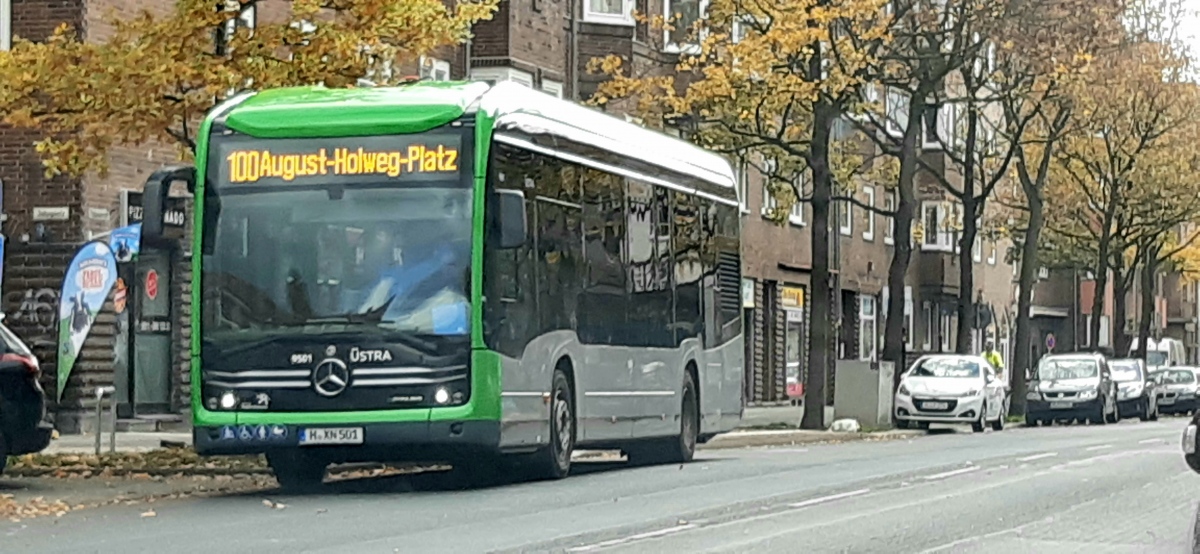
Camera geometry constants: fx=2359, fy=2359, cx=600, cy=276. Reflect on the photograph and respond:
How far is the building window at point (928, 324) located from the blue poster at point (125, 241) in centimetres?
4421

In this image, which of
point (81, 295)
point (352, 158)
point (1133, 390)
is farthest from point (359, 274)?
point (1133, 390)

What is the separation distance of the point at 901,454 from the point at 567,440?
29.2 feet

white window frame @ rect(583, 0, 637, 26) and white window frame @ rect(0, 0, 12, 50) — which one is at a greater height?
white window frame @ rect(583, 0, 637, 26)

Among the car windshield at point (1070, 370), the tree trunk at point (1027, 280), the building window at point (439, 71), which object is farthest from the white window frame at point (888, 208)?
the building window at point (439, 71)

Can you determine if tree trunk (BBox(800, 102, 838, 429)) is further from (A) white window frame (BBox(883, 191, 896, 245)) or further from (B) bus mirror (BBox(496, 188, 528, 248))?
(A) white window frame (BBox(883, 191, 896, 245))

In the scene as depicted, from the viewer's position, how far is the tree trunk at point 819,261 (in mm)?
38844

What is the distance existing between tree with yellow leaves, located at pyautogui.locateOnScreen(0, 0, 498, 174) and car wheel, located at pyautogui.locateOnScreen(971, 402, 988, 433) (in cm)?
2253

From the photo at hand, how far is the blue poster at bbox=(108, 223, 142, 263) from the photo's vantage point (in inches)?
1246

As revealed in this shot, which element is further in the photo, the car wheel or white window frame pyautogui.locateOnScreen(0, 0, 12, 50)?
the car wheel

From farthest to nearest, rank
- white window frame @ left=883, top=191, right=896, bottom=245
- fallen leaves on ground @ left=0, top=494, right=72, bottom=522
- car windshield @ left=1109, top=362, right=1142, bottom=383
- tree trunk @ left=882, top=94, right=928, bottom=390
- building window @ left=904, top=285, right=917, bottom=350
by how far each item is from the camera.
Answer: building window @ left=904, top=285, right=917, bottom=350 < white window frame @ left=883, top=191, right=896, bottom=245 < car windshield @ left=1109, top=362, right=1142, bottom=383 < tree trunk @ left=882, top=94, right=928, bottom=390 < fallen leaves on ground @ left=0, top=494, right=72, bottom=522

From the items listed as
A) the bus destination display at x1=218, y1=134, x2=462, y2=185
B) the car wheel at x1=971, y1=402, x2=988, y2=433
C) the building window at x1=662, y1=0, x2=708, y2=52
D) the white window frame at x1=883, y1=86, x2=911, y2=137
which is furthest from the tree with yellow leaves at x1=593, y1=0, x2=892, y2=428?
the bus destination display at x1=218, y1=134, x2=462, y2=185

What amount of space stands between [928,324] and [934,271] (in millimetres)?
2653

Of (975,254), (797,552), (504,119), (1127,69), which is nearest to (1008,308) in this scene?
(975,254)

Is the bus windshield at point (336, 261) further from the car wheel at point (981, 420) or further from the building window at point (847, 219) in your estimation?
the building window at point (847, 219)
